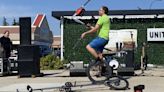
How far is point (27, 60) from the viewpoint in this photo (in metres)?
17.3

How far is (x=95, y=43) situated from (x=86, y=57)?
15563mm

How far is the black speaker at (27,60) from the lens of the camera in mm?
17203

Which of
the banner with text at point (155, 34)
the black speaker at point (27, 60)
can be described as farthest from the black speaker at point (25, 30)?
the banner with text at point (155, 34)

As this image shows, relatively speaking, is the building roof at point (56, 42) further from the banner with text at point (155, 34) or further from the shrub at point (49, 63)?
the shrub at point (49, 63)

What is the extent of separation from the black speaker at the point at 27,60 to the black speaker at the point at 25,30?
0.68 feet

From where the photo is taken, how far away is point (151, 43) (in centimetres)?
2720

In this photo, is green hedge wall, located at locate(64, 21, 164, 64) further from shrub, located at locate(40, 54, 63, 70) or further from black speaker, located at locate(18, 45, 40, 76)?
black speaker, located at locate(18, 45, 40, 76)

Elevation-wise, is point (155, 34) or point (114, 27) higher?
point (114, 27)

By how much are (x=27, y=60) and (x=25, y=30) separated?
1.08 meters

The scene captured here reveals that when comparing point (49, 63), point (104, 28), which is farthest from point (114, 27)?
point (104, 28)

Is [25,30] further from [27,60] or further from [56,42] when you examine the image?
[56,42]

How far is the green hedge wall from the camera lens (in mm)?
27094

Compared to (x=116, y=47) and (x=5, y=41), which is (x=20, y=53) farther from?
(x=116, y=47)

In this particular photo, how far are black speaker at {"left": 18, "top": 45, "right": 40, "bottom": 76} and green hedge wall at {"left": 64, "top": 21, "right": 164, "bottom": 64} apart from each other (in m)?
10.0
